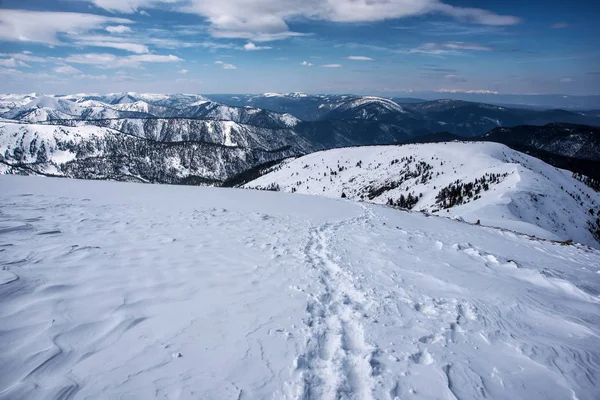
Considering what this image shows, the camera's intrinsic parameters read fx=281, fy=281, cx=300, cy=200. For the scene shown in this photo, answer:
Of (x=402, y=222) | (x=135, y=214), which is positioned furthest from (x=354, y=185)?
(x=135, y=214)

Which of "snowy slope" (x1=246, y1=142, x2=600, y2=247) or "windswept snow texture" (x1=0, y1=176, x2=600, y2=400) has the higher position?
"windswept snow texture" (x1=0, y1=176, x2=600, y2=400)

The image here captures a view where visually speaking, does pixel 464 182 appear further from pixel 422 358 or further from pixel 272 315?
pixel 272 315

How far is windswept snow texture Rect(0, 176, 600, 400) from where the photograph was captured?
445cm

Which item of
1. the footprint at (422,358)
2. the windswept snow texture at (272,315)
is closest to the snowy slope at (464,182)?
the windswept snow texture at (272,315)

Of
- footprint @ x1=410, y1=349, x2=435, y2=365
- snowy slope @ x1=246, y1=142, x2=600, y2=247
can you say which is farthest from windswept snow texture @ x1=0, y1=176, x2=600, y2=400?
snowy slope @ x1=246, y1=142, x2=600, y2=247

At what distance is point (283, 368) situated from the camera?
477 centimetres

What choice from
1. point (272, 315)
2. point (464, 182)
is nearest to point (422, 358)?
point (272, 315)

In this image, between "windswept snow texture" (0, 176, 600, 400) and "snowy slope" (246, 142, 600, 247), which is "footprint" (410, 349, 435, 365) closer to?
"windswept snow texture" (0, 176, 600, 400)

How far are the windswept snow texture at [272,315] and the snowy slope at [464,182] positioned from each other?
18.9 meters

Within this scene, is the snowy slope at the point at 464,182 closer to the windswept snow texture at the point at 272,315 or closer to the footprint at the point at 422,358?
the windswept snow texture at the point at 272,315

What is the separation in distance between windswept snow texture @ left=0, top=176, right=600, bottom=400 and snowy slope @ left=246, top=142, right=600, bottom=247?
18.9 m

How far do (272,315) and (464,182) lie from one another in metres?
68.8

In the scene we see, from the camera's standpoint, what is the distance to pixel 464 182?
63.5 m

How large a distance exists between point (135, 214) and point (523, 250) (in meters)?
18.9
